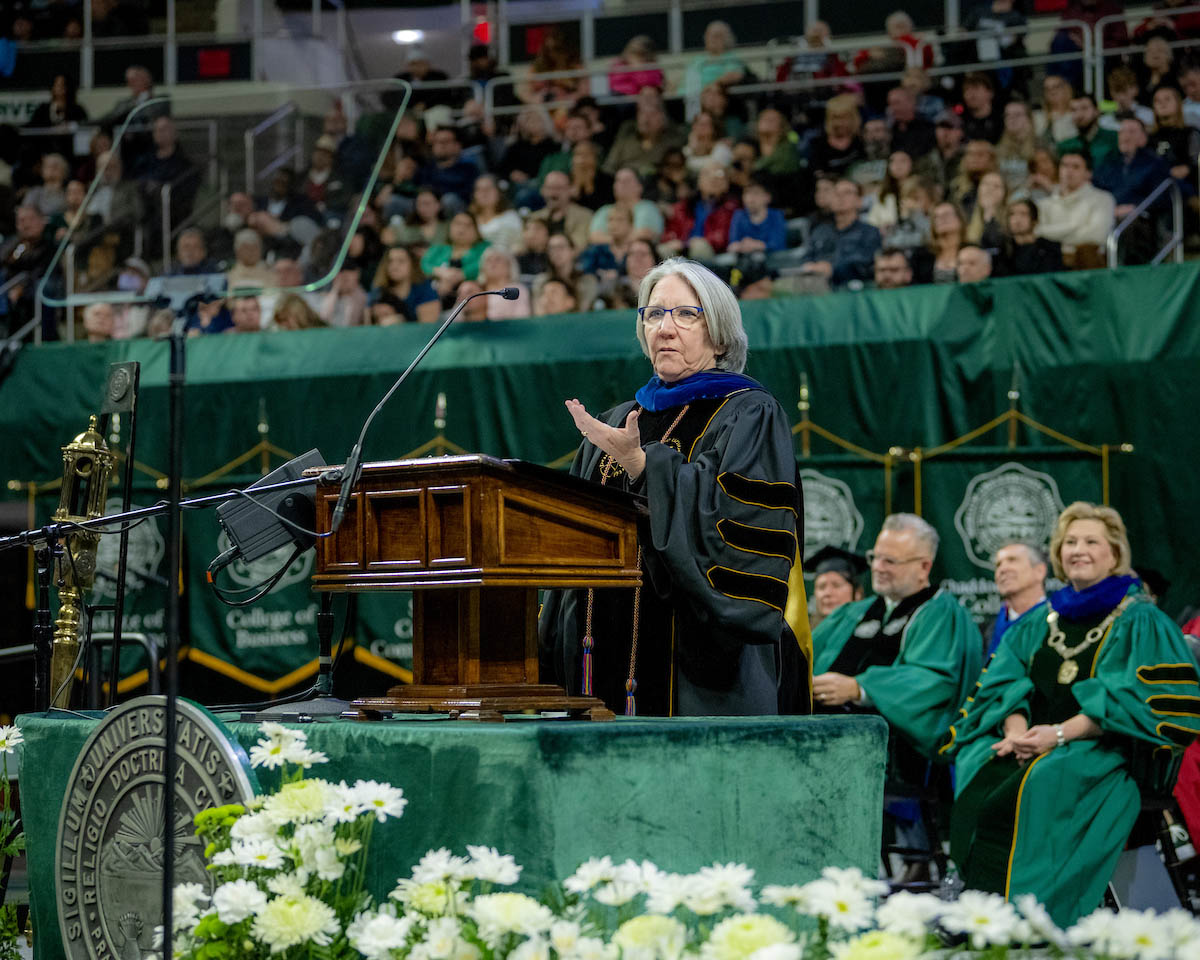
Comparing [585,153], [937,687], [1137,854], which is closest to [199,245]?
[585,153]

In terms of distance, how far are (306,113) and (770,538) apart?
388 inches

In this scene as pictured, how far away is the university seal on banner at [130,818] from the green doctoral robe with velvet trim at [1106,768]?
14.5 ft

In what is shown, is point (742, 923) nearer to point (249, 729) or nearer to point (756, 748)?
point (756, 748)

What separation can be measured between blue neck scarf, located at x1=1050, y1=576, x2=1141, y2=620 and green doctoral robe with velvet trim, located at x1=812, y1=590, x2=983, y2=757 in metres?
0.88

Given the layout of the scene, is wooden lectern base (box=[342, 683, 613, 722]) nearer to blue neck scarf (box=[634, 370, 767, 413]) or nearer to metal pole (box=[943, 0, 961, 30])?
blue neck scarf (box=[634, 370, 767, 413])

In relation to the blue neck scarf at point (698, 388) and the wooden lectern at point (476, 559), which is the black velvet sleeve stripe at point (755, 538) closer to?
the wooden lectern at point (476, 559)

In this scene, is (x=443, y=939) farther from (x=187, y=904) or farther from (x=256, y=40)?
(x=256, y=40)

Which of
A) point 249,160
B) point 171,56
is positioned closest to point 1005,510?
point 249,160

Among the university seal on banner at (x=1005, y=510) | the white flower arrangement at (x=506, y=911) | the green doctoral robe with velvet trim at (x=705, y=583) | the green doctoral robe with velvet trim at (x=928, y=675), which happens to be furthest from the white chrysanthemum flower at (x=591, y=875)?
the university seal on banner at (x=1005, y=510)

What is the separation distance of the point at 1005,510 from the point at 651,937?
7.06m

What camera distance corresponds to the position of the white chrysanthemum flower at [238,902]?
102 inches

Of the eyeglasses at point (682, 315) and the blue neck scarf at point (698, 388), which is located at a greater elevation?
the eyeglasses at point (682, 315)

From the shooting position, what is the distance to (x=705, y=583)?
333 cm

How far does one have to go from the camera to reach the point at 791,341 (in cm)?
952
